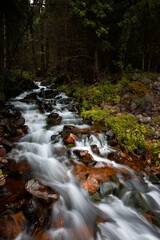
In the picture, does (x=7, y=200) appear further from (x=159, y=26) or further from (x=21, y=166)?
(x=159, y=26)

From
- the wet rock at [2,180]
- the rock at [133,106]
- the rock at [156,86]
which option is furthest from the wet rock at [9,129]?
the rock at [156,86]

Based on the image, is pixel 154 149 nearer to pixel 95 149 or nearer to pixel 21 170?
pixel 95 149

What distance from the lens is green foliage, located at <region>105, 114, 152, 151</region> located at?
24.3 ft

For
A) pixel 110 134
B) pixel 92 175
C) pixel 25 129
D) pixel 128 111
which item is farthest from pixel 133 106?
pixel 25 129

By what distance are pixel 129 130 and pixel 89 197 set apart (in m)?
3.41

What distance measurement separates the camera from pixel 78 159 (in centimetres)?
676

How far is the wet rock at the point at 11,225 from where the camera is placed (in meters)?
3.89

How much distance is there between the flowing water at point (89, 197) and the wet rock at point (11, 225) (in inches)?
6.1

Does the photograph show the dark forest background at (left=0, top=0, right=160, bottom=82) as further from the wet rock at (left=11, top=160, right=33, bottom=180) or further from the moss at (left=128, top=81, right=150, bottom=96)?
the wet rock at (left=11, top=160, right=33, bottom=180)

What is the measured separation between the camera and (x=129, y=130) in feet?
25.9

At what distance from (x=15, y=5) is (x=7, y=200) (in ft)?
31.5

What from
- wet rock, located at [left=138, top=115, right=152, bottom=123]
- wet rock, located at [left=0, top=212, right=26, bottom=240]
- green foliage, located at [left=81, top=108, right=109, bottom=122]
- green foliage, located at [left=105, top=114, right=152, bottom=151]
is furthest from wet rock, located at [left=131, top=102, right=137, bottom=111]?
wet rock, located at [left=0, top=212, right=26, bottom=240]

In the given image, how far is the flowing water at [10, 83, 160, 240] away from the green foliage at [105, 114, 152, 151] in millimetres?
613

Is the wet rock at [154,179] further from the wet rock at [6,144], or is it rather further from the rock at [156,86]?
the rock at [156,86]
